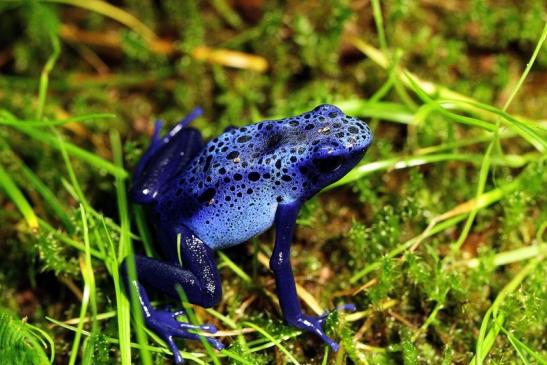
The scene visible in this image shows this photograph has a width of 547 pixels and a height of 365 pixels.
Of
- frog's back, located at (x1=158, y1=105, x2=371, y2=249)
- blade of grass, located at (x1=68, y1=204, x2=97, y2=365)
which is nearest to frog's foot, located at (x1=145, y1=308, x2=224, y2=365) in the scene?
blade of grass, located at (x1=68, y1=204, x2=97, y2=365)

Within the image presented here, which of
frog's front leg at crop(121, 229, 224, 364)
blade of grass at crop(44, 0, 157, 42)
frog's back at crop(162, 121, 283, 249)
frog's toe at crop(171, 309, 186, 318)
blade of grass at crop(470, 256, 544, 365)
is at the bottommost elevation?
blade of grass at crop(470, 256, 544, 365)

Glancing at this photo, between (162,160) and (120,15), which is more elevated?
(120,15)

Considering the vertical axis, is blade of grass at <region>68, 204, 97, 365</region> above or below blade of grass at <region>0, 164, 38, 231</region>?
below

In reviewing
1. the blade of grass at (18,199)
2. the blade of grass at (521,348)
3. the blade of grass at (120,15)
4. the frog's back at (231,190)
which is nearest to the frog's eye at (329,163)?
the frog's back at (231,190)

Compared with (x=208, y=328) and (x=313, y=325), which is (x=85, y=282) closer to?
(x=208, y=328)

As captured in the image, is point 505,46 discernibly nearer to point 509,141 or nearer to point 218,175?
point 509,141

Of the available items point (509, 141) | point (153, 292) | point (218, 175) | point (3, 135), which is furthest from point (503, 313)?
point (3, 135)

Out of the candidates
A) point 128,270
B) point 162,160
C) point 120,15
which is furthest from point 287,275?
point 120,15

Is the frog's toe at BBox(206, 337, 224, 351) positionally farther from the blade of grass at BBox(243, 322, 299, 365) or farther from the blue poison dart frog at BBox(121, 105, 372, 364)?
the blade of grass at BBox(243, 322, 299, 365)
